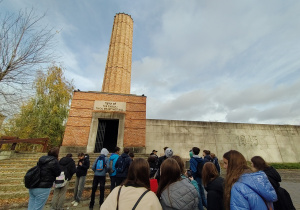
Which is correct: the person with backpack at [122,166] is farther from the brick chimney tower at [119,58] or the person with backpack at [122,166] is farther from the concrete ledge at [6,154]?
the brick chimney tower at [119,58]

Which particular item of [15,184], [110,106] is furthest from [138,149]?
[15,184]

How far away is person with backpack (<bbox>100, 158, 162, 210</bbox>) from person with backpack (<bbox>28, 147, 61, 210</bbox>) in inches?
92.9

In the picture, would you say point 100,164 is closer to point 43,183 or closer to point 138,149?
point 43,183

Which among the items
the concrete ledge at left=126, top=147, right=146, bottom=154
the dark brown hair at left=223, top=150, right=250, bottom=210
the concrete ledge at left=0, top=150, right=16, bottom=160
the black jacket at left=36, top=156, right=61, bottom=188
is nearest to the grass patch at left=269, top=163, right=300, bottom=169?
the concrete ledge at left=126, top=147, right=146, bottom=154

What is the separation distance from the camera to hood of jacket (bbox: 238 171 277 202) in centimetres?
155

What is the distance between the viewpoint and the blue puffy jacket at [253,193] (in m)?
1.55

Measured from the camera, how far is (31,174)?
9.52 ft

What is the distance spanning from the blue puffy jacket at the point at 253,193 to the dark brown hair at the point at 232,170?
10 centimetres

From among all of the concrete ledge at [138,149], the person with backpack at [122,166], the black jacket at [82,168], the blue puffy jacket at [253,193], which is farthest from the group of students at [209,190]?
the concrete ledge at [138,149]

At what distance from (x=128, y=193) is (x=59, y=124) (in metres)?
18.3

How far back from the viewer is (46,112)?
1636 cm

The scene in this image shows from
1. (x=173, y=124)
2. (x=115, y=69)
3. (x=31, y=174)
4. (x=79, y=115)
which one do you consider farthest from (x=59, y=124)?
(x=31, y=174)

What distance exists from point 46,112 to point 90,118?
8739 mm

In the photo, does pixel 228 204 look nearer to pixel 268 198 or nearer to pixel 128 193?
pixel 268 198
